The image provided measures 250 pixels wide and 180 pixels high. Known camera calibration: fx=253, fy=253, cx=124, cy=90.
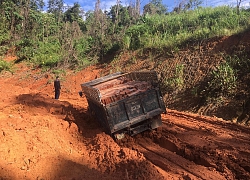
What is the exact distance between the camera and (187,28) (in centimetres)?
1574

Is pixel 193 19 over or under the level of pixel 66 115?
over

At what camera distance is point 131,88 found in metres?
7.19

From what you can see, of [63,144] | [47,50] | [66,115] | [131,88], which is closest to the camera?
[63,144]

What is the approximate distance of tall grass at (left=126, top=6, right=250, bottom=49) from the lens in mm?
12984

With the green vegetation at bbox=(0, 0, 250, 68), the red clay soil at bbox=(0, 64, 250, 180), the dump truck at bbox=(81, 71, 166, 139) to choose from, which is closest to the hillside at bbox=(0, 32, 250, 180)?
the red clay soil at bbox=(0, 64, 250, 180)

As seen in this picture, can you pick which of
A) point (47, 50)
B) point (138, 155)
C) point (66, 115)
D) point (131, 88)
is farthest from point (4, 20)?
point (138, 155)

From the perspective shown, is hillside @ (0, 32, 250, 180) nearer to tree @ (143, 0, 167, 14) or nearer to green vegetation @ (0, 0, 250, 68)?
green vegetation @ (0, 0, 250, 68)

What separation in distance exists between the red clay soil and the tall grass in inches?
252

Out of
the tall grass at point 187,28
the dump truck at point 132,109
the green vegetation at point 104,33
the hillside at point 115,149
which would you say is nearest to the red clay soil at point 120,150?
the hillside at point 115,149

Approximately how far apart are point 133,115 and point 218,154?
7.49 feet

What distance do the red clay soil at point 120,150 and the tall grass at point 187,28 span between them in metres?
6.40

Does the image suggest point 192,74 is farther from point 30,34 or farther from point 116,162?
point 30,34

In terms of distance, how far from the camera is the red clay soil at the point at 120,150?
4859 millimetres

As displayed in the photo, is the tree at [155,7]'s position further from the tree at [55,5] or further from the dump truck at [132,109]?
the dump truck at [132,109]
